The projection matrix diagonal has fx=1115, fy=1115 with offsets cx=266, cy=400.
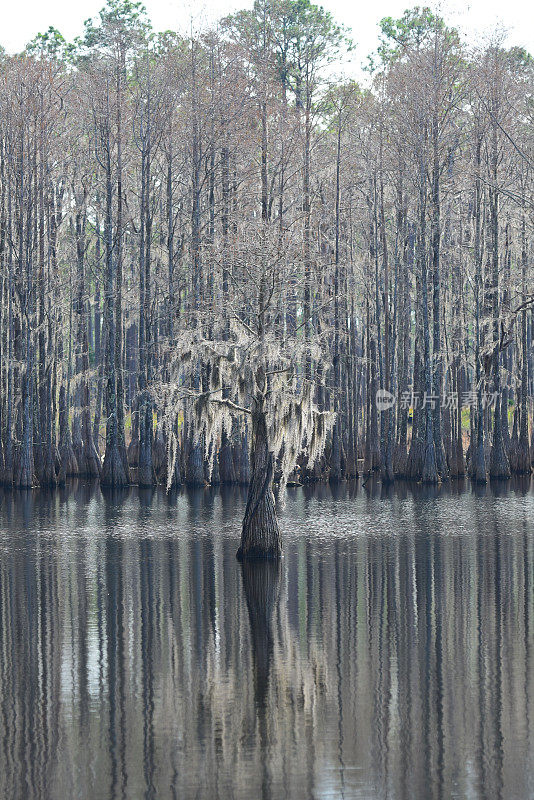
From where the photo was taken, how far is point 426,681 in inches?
408

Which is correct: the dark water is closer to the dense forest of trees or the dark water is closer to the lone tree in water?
the lone tree in water

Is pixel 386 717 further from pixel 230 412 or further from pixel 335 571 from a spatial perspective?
pixel 230 412

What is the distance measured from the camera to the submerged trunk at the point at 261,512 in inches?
738

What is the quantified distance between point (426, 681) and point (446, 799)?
3.10m

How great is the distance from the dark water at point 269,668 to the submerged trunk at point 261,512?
438mm

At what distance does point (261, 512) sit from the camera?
1880 centimetres

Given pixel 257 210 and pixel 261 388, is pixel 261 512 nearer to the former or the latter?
pixel 261 388

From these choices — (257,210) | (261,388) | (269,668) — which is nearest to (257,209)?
(257,210)

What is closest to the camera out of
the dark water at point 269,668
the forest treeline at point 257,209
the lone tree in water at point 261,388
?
the dark water at point 269,668

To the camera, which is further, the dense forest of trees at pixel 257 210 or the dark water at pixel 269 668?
the dense forest of trees at pixel 257 210

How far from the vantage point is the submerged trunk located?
1875 centimetres

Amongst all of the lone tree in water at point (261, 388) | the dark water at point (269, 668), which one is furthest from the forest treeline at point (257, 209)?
the dark water at point (269, 668)

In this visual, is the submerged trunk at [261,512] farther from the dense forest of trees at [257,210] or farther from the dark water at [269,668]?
the dense forest of trees at [257,210]

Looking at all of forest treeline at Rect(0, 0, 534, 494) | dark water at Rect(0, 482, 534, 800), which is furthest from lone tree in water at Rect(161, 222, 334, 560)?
forest treeline at Rect(0, 0, 534, 494)
